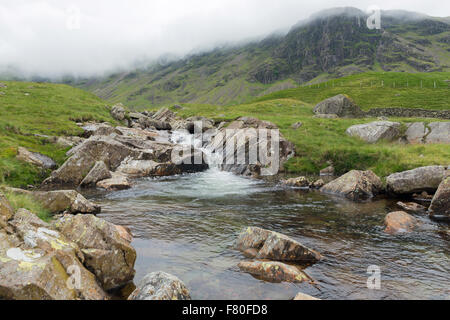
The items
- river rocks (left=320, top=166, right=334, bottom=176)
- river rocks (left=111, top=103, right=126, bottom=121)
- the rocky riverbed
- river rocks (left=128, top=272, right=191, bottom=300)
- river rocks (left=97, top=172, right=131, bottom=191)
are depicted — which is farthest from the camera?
river rocks (left=111, top=103, right=126, bottom=121)

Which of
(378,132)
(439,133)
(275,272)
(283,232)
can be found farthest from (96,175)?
(439,133)

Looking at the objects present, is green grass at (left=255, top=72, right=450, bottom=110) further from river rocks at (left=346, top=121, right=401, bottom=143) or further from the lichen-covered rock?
the lichen-covered rock

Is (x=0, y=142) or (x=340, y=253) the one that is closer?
(x=340, y=253)

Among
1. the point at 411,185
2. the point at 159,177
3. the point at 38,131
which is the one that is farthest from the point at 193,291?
the point at 38,131

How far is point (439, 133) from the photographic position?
30.8 metres

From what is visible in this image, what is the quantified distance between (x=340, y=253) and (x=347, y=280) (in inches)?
87.6

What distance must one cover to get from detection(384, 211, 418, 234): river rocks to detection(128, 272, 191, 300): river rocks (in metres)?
11.5

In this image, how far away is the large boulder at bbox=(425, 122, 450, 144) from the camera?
30022 millimetres

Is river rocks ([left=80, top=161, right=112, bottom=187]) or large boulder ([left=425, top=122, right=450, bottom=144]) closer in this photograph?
river rocks ([left=80, top=161, right=112, bottom=187])

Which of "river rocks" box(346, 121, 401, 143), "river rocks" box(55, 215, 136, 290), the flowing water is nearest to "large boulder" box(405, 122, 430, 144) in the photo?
"river rocks" box(346, 121, 401, 143)
